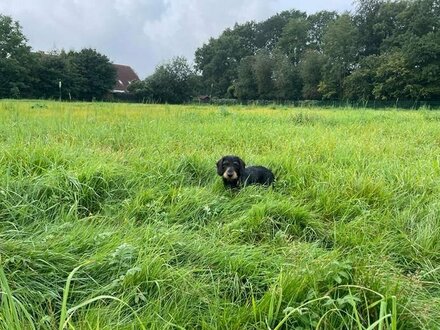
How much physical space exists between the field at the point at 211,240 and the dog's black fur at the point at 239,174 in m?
0.15

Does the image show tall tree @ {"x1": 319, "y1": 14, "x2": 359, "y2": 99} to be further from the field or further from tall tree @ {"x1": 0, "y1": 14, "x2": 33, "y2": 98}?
the field

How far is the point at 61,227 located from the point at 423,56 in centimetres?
3744

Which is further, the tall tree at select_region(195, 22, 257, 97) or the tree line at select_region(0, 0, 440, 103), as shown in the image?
the tall tree at select_region(195, 22, 257, 97)

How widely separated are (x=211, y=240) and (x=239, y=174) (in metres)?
1.45

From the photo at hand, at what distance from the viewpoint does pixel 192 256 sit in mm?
2154

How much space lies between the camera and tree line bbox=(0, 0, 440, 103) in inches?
1297

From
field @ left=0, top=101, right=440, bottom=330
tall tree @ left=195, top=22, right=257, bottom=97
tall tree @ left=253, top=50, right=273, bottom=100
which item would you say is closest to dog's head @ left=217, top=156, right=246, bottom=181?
field @ left=0, top=101, right=440, bottom=330

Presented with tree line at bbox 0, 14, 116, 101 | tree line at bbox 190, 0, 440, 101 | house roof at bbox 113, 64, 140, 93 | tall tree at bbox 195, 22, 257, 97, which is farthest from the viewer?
tall tree at bbox 195, 22, 257, 97

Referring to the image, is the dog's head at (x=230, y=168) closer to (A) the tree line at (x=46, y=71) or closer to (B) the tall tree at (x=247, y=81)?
(A) the tree line at (x=46, y=71)

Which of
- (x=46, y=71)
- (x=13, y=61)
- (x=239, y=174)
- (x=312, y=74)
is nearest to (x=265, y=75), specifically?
(x=312, y=74)

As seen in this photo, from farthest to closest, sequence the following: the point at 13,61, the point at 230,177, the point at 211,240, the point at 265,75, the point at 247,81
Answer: the point at 247,81, the point at 265,75, the point at 13,61, the point at 230,177, the point at 211,240

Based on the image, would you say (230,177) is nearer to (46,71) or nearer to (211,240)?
(211,240)

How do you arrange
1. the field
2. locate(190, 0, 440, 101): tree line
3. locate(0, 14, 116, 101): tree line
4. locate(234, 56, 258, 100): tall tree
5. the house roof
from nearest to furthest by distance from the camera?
the field → locate(190, 0, 440, 101): tree line → locate(0, 14, 116, 101): tree line → locate(234, 56, 258, 100): tall tree → the house roof

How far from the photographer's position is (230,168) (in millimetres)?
3633
